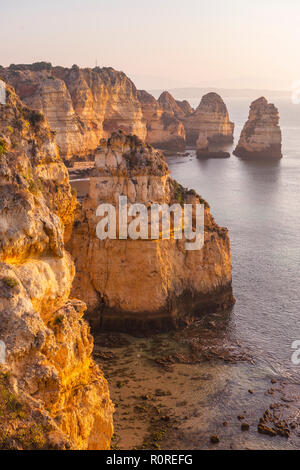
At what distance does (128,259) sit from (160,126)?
92.0 m

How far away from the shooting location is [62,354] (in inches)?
590

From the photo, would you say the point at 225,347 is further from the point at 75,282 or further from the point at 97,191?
the point at 97,191

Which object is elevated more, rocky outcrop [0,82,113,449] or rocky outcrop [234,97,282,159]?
rocky outcrop [234,97,282,159]

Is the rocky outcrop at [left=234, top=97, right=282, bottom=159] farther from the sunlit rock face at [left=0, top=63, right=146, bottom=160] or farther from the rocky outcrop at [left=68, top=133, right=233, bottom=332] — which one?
the rocky outcrop at [left=68, top=133, right=233, bottom=332]

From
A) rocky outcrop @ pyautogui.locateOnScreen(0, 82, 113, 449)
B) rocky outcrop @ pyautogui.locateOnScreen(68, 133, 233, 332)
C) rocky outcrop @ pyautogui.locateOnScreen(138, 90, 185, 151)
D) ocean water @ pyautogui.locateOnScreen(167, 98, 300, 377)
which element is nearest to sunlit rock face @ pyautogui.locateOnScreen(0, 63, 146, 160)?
rocky outcrop @ pyautogui.locateOnScreen(138, 90, 185, 151)

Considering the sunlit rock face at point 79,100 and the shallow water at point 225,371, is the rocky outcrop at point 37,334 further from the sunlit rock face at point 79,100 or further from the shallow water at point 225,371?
the sunlit rock face at point 79,100

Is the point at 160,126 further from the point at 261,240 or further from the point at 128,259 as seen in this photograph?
the point at 128,259

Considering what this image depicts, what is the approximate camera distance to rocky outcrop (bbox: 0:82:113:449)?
481 inches

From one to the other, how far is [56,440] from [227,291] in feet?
76.0

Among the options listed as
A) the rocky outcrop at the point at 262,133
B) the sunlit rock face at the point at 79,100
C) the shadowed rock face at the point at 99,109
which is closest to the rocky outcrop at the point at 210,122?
the shadowed rock face at the point at 99,109

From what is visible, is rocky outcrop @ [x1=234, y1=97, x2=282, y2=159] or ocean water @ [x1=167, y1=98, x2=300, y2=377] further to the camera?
rocky outcrop @ [x1=234, y1=97, x2=282, y2=159]

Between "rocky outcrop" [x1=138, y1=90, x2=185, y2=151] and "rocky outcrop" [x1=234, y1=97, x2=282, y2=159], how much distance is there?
54.3 ft

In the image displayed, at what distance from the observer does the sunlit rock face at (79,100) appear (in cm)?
7362

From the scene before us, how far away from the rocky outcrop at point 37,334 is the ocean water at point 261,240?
47.5 ft
